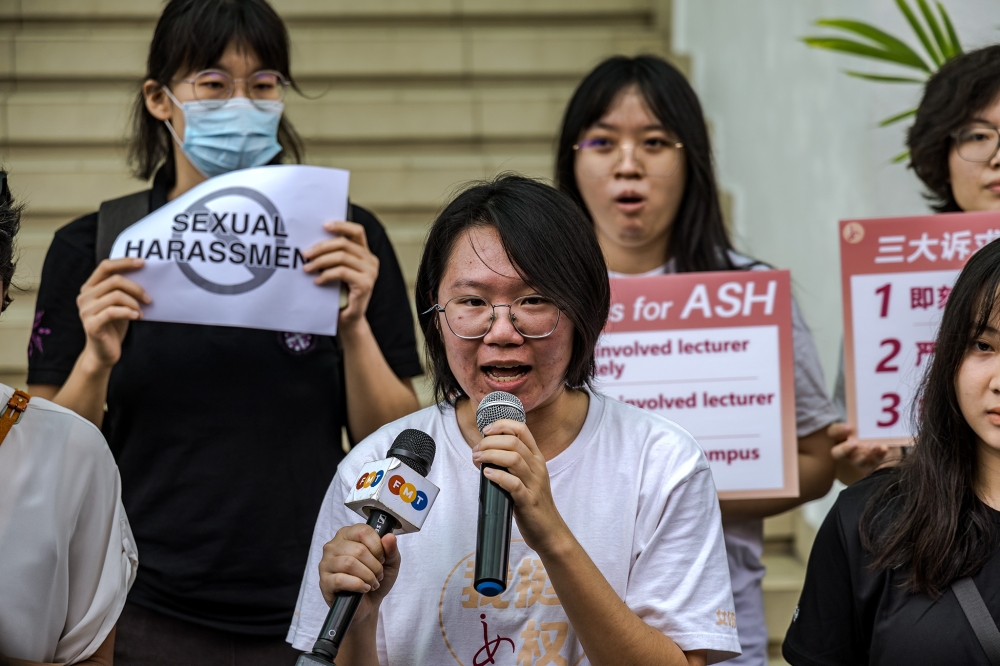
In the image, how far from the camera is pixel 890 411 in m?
2.93

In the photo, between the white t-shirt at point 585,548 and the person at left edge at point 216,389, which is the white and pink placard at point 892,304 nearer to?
the white t-shirt at point 585,548

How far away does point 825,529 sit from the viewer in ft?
7.75

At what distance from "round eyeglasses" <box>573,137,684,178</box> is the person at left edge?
2.02 feet

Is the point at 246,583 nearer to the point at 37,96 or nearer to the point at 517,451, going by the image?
the point at 517,451

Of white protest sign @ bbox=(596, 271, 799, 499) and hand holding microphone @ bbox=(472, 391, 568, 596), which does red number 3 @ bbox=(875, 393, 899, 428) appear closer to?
white protest sign @ bbox=(596, 271, 799, 499)

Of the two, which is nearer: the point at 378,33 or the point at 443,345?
the point at 443,345

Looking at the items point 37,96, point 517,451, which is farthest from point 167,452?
point 37,96

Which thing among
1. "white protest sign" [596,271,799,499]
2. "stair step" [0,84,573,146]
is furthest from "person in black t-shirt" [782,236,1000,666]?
"stair step" [0,84,573,146]

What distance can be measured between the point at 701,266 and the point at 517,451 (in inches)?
58.3

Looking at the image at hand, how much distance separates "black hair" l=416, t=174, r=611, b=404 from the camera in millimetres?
2020

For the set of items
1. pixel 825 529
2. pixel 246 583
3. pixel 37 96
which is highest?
pixel 37 96

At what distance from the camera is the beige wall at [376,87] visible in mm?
5910

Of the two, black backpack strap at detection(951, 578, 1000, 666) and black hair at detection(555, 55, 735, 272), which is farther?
black hair at detection(555, 55, 735, 272)

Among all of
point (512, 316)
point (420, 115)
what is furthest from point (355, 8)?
point (512, 316)
